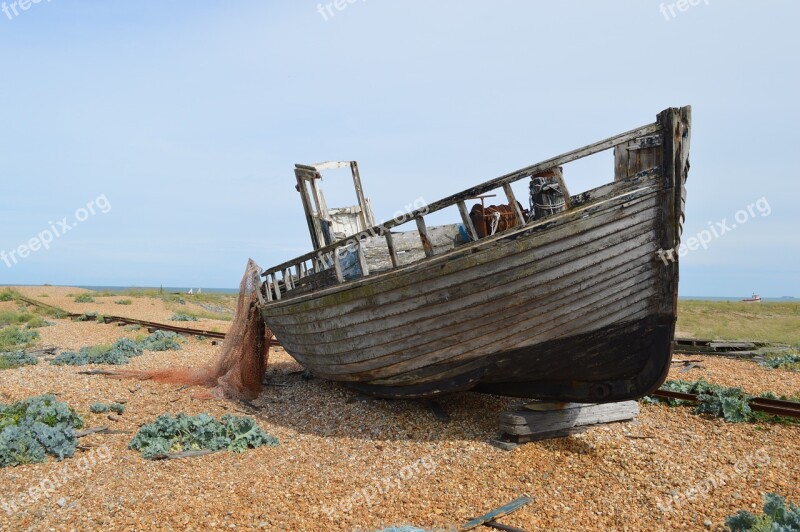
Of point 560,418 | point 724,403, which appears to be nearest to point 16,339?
point 560,418

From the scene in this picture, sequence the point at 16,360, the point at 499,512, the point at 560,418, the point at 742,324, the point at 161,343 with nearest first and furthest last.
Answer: the point at 499,512 → the point at 560,418 → the point at 16,360 → the point at 161,343 → the point at 742,324

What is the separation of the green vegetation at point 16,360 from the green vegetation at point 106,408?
18.0 ft

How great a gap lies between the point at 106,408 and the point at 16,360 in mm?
6245

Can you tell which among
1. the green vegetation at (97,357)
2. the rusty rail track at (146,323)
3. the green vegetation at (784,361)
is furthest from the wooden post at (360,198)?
the green vegetation at (784,361)

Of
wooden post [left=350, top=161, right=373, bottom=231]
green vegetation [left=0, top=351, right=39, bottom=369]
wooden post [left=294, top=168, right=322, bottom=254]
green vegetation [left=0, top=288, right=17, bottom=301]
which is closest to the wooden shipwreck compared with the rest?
wooden post [left=294, top=168, right=322, bottom=254]

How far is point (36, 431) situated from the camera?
653 cm

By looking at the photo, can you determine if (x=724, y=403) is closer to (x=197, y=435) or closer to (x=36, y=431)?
(x=197, y=435)

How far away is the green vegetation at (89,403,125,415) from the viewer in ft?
25.9

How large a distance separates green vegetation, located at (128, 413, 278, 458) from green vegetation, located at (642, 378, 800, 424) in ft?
18.9

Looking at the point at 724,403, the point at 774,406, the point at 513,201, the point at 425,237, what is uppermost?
the point at 513,201

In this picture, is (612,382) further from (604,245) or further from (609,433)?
(604,245)

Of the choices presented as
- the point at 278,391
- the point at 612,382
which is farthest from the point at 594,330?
the point at 278,391

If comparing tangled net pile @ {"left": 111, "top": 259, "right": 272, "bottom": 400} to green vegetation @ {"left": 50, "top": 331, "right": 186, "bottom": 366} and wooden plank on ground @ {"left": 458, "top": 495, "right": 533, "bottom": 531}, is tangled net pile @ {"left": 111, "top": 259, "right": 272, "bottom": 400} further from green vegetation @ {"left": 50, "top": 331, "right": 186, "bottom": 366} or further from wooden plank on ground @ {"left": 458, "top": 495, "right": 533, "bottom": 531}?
wooden plank on ground @ {"left": 458, "top": 495, "right": 533, "bottom": 531}

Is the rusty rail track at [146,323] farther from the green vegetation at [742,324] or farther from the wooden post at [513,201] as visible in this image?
the green vegetation at [742,324]
